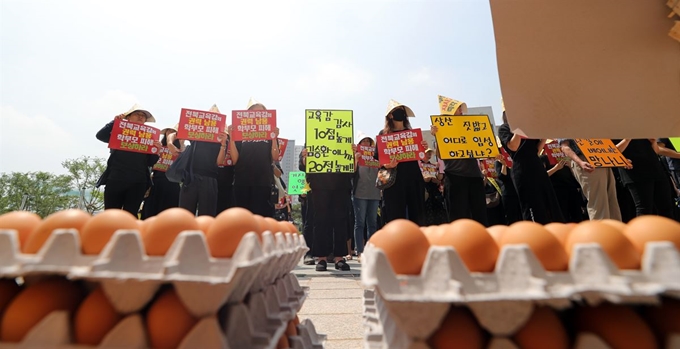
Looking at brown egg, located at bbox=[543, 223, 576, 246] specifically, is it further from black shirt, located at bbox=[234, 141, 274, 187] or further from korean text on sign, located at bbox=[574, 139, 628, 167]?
korean text on sign, located at bbox=[574, 139, 628, 167]

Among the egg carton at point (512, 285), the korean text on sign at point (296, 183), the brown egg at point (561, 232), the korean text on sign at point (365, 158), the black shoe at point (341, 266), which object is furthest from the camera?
the korean text on sign at point (296, 183)

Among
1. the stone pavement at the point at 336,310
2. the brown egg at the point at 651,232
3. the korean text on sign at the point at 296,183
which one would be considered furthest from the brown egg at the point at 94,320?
the korean text on sign at the point at 296,183

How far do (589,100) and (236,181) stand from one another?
424 cm

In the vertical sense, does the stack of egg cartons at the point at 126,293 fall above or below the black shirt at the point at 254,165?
below

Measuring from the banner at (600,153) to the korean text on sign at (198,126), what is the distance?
5347 mm

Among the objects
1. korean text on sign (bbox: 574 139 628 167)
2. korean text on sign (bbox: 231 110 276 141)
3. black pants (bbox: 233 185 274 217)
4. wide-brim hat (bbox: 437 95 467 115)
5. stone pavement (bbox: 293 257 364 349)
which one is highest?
wide-brim hat (bbox: 437 95 467 115)

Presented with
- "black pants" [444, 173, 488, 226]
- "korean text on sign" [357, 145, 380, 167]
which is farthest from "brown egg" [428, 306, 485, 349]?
"korean text on sign" [357, 145, 380, 167]

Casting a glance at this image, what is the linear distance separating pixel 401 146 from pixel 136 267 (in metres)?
4.34

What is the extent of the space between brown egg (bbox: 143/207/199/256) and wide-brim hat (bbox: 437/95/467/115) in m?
4.63

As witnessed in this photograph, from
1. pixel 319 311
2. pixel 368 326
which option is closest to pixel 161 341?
pixel 368 326

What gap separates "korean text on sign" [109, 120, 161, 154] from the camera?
175 inches

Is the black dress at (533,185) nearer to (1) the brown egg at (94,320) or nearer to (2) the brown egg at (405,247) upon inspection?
(2) the brown egg at (405,247)

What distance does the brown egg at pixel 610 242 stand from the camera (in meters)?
0.86

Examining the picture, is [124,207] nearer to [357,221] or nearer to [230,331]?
[357,221]
